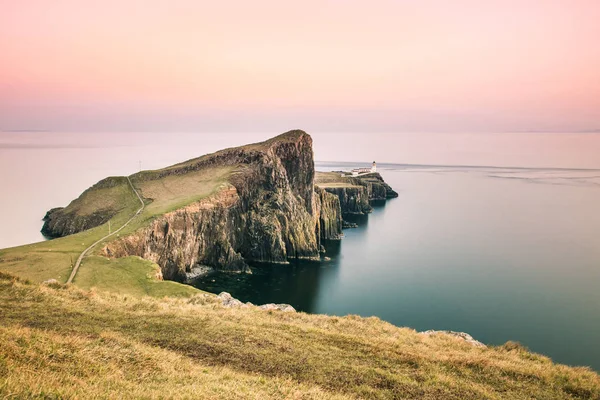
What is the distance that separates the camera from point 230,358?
1900 cm

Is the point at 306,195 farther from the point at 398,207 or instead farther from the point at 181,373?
the point at 181,373

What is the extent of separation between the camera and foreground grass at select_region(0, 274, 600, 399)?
14.0 meters

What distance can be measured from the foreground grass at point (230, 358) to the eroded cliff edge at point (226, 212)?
33.7 meters

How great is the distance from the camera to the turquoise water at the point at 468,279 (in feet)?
173

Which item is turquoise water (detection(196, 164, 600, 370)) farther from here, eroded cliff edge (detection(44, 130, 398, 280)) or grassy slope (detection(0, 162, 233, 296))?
grassy slope (detection(0, 162, 233, 296))

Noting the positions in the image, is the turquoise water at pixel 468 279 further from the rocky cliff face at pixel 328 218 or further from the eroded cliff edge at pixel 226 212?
the eroded cliff edge at pixel 226 212

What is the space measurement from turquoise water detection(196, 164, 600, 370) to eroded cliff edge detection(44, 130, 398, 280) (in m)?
6.53

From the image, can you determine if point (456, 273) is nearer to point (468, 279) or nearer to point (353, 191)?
point (468, 279)

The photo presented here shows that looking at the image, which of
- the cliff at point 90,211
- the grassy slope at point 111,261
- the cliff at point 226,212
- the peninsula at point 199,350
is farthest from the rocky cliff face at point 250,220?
the cliff at point 90,211

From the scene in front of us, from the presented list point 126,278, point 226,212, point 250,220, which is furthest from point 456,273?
point 126,278

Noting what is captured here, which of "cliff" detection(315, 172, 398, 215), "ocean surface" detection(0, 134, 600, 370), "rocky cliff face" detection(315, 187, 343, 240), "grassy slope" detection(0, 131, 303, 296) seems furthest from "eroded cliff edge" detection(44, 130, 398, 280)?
"cliff" detection(315, 172, 398, 215)

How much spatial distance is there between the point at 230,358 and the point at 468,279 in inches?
2527

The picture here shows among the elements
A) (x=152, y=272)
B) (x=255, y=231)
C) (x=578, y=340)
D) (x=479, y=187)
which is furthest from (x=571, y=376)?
(x=479, y=187)

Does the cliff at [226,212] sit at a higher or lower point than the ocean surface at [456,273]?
higher
